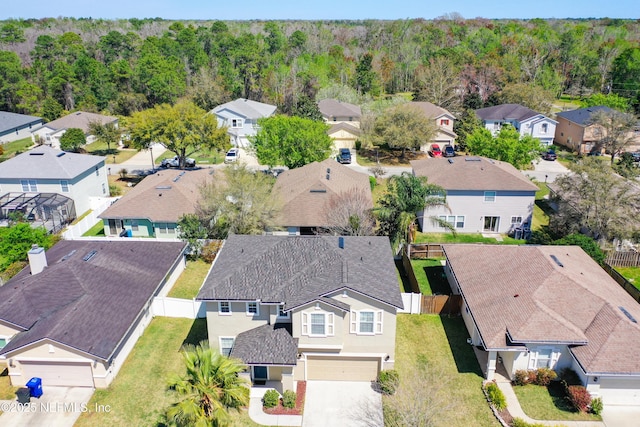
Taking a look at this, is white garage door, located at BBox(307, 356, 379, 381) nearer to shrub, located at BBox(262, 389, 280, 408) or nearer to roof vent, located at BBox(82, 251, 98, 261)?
shrub, located at BBox(262, 389, 280, 408)

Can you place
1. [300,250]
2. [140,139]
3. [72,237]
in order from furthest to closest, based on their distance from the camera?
[140,139] < [72,237] < [300,250]

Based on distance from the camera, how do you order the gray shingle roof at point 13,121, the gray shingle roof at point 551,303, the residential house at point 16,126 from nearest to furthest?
the gray shingle roof at point 551,303 → the residential house at point 16,126 → the gray shingle roof at point 13,121

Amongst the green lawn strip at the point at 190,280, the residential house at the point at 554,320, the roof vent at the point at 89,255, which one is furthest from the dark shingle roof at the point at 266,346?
the roof vent at the point at 89,255

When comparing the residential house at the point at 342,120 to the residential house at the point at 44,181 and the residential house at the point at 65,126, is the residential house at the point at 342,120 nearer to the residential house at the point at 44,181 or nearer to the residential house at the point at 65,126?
the residential house at the point at 44,181

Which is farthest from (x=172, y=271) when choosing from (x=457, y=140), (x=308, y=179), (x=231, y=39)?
(x=231, y=39)

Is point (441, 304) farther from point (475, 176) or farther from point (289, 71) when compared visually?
point (289, 71)

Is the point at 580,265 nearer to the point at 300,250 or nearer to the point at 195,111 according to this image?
the point at 300,250

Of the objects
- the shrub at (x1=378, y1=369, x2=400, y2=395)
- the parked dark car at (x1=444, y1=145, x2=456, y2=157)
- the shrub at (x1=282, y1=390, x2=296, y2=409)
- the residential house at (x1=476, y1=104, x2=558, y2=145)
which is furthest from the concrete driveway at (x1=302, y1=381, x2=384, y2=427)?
the residential house at (x1=476, y1=104, x2=558, y2=145)
